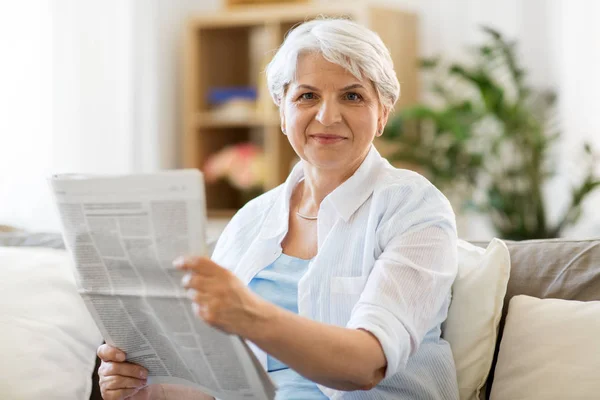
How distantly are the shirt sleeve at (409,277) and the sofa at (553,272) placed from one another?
237 mm

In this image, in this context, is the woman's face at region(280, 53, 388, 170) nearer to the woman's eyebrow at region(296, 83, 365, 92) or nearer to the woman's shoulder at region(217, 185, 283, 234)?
the woman's eyebrow at region(296, 83, 365, 92)

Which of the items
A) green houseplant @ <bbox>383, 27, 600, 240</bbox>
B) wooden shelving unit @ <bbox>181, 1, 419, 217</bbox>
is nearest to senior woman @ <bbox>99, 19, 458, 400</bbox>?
green houseplant @ <bbox>383, 27, 600, 240</bbox>

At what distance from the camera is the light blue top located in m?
1.45

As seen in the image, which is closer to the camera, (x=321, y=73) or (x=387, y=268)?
(x=387, y=268)

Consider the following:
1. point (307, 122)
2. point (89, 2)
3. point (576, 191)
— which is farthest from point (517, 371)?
point (89, 2)

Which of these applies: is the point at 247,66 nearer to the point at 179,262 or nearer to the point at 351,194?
the point at 351,194

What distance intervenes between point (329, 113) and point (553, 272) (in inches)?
21.1

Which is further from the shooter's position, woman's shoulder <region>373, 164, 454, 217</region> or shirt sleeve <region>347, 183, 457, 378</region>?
woman's shoulder <region>373, 164, 454, 217</region>

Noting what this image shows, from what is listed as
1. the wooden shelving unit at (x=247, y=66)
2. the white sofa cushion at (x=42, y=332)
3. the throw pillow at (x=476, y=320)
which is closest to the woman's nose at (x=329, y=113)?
the throw pillow at (x=476, y=320)

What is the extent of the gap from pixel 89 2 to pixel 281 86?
2.02m

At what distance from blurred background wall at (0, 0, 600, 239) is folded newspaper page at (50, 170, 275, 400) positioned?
1.65 meters

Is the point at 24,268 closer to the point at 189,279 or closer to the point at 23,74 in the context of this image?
the point at 189,279

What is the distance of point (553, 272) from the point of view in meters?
1.59

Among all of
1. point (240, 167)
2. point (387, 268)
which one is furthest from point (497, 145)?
point (387, 268)
